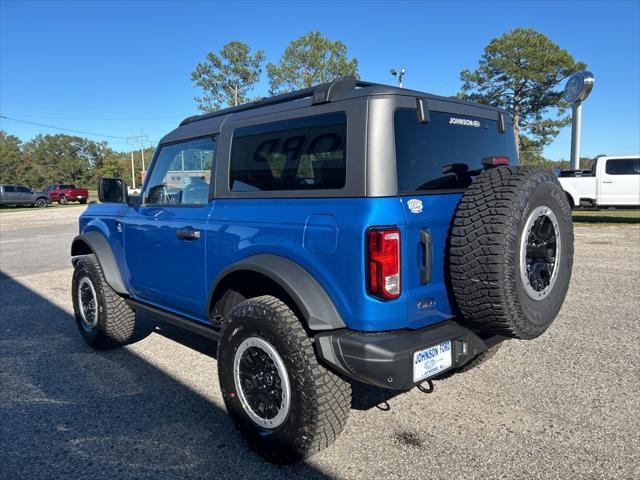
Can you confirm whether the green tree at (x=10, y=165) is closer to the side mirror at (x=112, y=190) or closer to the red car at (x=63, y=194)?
the red car at (x=63, y=194)

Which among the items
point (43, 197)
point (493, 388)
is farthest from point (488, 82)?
point (493, 388)

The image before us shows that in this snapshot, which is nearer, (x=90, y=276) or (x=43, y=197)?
(x=90, y=276)

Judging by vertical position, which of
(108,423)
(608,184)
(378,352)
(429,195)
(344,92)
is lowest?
(108,423)

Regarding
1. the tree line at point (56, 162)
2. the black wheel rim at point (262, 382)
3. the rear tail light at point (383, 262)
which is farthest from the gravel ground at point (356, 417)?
the tree line at point (56, 162)

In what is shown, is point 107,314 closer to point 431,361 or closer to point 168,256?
point 168,256

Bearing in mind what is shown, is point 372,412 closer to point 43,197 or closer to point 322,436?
point 322,436

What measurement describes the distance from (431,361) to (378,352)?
0.36 meters

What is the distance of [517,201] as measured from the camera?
2.39m

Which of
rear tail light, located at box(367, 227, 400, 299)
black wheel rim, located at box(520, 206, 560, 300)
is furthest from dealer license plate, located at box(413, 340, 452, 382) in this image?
black wheel rim, located at box(520, 206, 560, 300)

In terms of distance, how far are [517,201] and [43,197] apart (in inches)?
1656

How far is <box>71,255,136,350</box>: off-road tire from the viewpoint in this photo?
4.33 metres

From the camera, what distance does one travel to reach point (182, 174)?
373 centimetres

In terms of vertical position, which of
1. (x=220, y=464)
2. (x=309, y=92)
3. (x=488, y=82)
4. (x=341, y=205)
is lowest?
(x=220, y=464)

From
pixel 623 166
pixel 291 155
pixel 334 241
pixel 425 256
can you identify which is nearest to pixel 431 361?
pixel 425 256
